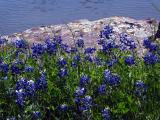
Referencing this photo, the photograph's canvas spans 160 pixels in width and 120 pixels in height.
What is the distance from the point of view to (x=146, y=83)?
16.2ft

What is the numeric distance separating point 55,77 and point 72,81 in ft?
0.66

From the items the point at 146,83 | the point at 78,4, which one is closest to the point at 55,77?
the point at 146,83

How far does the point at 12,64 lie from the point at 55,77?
434 mm

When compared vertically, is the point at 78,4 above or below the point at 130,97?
below

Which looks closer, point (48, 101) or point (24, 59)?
point (48, 101)

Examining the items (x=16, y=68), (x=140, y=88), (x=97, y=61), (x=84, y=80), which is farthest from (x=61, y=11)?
(x=140, y=88)

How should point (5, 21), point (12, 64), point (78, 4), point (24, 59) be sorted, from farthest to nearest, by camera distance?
point (78, 4) < point (5, 21) < point (24, 59) < point (12, 64)

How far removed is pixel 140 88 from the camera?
466 centimetres

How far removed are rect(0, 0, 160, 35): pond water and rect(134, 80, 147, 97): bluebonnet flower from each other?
6.76 m

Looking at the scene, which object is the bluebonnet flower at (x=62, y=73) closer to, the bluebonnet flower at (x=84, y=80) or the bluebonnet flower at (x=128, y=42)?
the bluebonnet flower at (x=84, y=80)

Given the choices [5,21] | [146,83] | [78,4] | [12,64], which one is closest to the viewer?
[146,83]

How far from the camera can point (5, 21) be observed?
1204cm

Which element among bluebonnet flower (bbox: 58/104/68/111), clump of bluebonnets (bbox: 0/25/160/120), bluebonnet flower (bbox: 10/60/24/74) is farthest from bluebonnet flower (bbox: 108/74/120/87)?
bluebonnet flower (bbox: 10/60/24/74)

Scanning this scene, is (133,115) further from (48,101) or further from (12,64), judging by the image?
(12,64)
